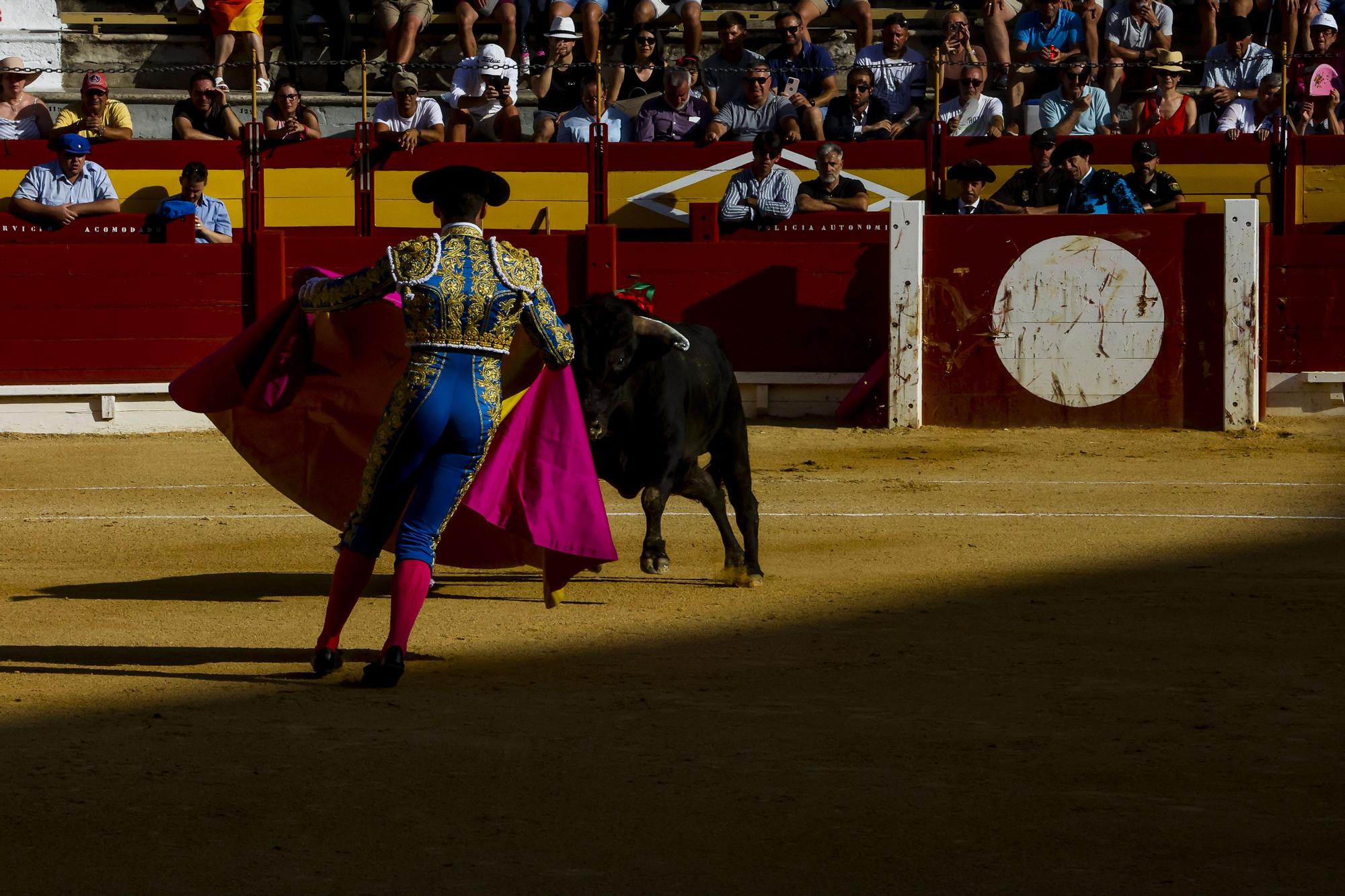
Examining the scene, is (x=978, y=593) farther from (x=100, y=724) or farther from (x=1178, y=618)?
(x=100, y=724)

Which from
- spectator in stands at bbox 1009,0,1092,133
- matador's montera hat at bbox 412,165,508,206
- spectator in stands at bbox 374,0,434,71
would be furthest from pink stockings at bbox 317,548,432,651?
spectator in stands at bbox 374,0,434,71

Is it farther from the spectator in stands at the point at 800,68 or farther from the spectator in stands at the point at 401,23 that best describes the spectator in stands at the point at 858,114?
the spectator in stands at the point at 401,23

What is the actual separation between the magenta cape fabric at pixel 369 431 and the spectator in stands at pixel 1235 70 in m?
6.95

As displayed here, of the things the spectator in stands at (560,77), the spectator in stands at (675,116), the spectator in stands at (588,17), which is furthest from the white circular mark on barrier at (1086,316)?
the spectator in stands at (588,17)

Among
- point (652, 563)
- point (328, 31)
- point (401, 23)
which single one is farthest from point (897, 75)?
point (652, 563)

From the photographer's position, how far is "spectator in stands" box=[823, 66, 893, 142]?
33.8ft

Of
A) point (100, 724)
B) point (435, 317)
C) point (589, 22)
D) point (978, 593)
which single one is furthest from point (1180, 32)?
point (100, 724)

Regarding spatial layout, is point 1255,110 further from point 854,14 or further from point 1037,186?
point 854,14

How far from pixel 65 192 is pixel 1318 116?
23.3 feet

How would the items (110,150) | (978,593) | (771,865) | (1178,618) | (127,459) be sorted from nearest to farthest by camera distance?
1. (771,865)
2. (1178,618)
3. (978,593)
4. (127,459)
5. (110,150)

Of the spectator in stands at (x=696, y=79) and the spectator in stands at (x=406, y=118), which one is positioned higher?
the spectator in stands at (x=696, y=79)

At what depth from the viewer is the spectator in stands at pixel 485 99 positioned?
1076cm

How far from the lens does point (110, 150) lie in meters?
10.3

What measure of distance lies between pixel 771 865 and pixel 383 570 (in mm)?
3348
